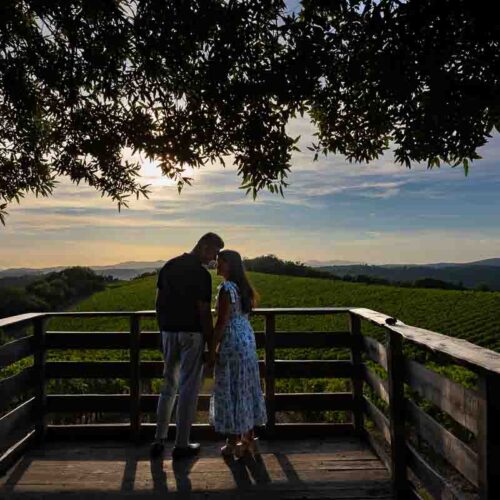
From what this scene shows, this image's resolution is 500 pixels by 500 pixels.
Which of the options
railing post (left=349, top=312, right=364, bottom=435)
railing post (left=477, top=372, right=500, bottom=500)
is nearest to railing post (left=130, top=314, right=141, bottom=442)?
railing post (left=349, top=312, right=364, bottom=435)

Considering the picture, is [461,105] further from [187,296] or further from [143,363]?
[143,363]

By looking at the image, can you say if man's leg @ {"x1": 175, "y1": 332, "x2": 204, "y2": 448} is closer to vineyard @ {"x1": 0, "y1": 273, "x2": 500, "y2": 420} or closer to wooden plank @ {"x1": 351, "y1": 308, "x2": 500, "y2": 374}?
wooden plank @ {"x1": 351, "y1": 308, "x2": 500, "y2": 374}

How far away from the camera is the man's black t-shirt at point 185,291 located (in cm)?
576

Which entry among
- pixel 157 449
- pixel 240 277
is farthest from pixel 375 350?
pixel 157 449

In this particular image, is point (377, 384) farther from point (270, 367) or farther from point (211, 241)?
point (211, 241)

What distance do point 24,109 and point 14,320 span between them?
2681mm

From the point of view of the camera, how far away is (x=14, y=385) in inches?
235

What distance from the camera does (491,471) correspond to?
2.97m

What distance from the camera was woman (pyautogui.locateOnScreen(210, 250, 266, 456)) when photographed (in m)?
5.58

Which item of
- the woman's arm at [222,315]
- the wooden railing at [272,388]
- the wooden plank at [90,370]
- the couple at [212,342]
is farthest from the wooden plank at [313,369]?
the wooden plank at [90,370]

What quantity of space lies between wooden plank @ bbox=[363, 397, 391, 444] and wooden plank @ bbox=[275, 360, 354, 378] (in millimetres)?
383

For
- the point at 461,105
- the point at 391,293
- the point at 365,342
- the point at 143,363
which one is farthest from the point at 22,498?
the point at 391,293

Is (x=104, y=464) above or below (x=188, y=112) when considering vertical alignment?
below

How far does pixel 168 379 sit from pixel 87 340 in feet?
4.54
